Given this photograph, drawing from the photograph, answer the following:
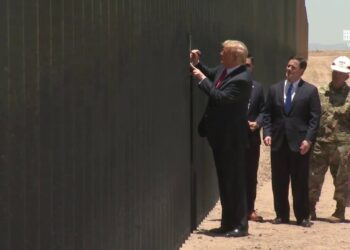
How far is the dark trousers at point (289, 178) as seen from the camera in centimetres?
851

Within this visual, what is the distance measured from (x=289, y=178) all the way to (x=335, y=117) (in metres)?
0.79

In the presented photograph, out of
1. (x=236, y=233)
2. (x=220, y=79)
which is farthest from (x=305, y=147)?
(x=220, y=79)

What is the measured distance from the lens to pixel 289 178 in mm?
8742

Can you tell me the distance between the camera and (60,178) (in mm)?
3893

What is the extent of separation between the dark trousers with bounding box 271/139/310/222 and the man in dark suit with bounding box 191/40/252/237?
1085mm

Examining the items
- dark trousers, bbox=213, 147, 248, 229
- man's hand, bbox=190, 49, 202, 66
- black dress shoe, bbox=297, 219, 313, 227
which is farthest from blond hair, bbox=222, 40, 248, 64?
black dress shoe, bbox=297, 219, 313, 227

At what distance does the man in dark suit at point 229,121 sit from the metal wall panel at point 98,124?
23 centimetres

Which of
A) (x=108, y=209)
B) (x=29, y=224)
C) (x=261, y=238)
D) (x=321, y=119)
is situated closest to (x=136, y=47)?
(x=108, y=209)

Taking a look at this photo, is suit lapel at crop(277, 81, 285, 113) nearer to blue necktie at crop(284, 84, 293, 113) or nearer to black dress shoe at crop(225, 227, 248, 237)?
blue necktie at crop(284, 84, 293, 113)

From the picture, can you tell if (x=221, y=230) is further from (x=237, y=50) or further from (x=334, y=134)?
(x=334, y=134)

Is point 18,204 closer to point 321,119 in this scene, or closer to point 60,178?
point 60,178

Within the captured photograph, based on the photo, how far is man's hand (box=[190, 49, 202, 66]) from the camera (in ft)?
24.7

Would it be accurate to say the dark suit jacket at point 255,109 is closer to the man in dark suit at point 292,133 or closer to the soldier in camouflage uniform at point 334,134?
the man in dark suit at point 292,133

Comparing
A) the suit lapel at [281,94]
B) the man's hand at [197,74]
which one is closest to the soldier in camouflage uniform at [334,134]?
the suit lapel at [281,94]
